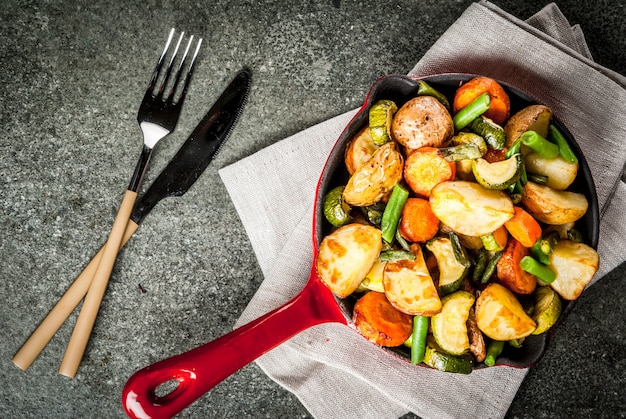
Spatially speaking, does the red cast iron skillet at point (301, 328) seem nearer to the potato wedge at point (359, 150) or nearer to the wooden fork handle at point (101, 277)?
the potato wedge at point (359, 150)

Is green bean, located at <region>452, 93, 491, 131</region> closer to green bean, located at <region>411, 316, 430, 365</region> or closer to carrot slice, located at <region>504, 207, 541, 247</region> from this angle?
carrot slice, located at <region>504, 207, 541, 247</region>

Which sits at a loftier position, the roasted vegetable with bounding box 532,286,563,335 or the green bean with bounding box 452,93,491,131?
the green bean with bounding box 452,93,491,131

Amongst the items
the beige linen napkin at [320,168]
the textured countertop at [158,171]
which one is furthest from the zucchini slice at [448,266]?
the textured countertop at [158,171]

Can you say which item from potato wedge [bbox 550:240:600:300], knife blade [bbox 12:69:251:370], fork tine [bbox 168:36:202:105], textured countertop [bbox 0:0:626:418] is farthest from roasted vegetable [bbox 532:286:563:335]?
fork tine [bbox 168:36:202:105]

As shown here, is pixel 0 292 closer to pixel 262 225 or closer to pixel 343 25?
pixel 262 225

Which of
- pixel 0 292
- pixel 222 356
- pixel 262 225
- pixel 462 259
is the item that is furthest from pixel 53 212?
pixel 462 259

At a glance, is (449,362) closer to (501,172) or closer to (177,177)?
(501,172)
